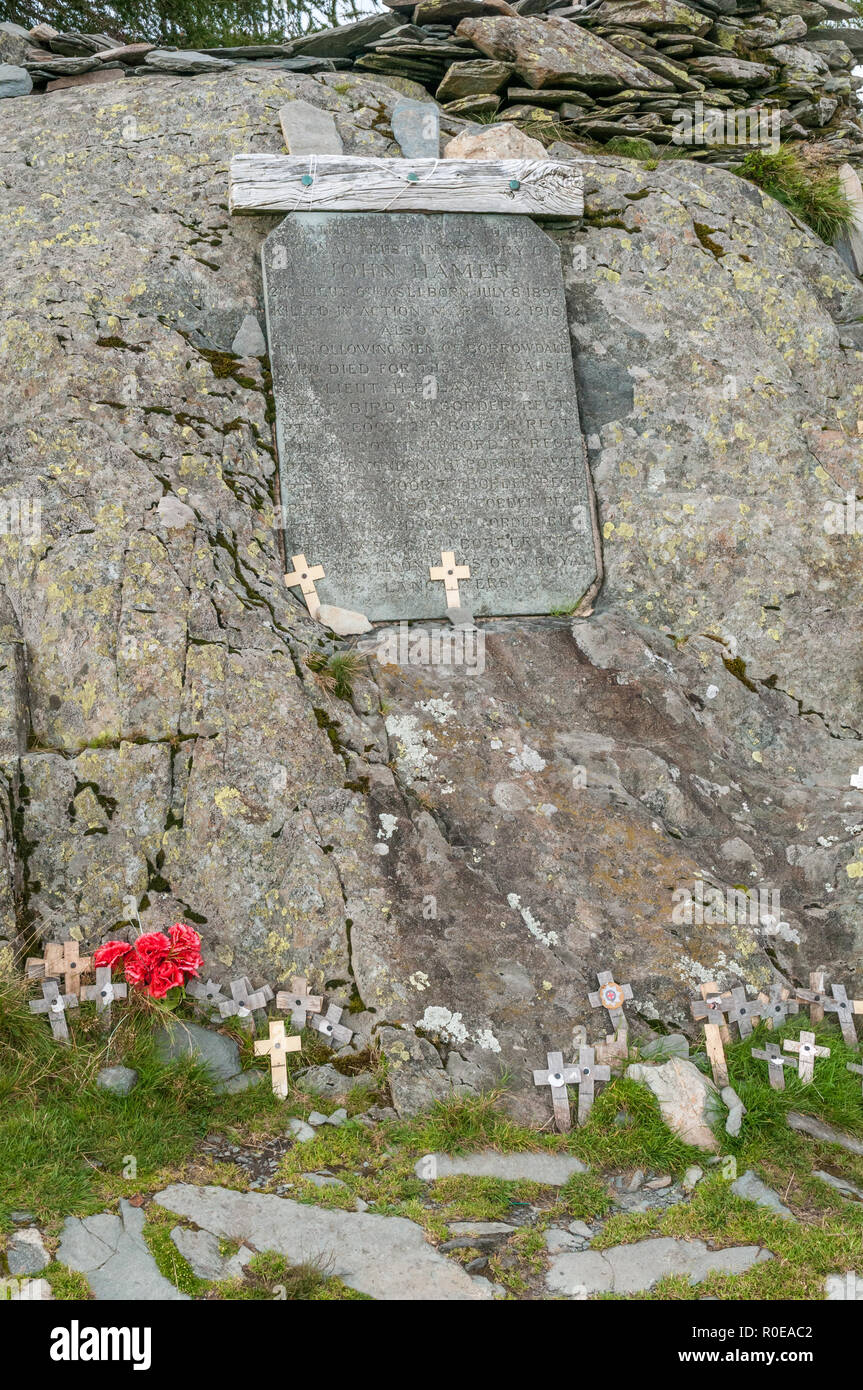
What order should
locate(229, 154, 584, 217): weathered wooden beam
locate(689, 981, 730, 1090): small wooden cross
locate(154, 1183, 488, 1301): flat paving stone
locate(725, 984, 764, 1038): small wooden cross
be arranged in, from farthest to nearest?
locate(229, 154, 584, 217): weathered wooden beam, locate(725, 984, 764, 1038): small wooden cross, locate(689, 981, 730, 1090): small wooden cross, locate(154, 1183, 488, 1301): flat paving stone

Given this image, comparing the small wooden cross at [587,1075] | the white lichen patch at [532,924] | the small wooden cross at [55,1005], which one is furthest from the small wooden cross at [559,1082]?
the small wooden cross at [55,1005]

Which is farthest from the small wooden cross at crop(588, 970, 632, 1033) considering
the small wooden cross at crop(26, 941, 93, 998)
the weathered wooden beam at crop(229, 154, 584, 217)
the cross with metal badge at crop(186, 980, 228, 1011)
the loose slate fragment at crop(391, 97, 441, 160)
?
the loose slate fragment at crop(391, 97, 441, 160)

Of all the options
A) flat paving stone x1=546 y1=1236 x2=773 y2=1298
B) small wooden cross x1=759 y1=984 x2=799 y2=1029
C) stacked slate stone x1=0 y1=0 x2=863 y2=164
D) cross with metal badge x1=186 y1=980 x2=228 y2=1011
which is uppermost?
stacked slate stone x1=0 y1=0 x2=863 y2=164

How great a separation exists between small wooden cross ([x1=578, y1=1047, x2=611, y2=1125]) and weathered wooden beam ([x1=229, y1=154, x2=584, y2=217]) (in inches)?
219

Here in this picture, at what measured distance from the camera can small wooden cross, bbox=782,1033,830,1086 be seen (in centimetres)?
509

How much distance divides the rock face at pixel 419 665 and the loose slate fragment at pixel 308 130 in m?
0.16

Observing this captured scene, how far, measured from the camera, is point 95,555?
5.84 metres

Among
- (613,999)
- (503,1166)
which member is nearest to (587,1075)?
(613,999)

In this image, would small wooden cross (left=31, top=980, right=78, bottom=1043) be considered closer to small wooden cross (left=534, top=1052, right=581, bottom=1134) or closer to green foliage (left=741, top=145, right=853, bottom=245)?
small wooden cross (left=534, top=1052, right=581, bottom=1134)

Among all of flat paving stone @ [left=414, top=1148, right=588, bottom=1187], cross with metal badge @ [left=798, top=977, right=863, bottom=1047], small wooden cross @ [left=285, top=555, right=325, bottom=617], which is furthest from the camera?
small wooden cross @ [left=285, top=555, right=325, bottom=617]

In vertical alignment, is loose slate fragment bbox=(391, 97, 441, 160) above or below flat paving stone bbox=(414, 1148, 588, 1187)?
above

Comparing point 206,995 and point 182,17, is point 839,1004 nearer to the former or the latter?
point 206,995

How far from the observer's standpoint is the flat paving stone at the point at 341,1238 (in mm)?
3916
